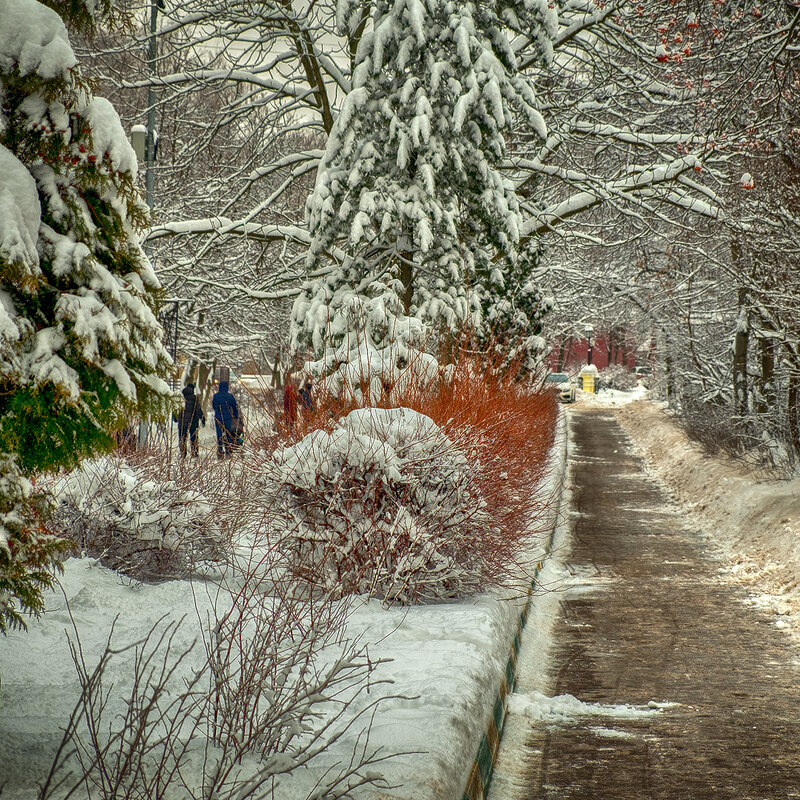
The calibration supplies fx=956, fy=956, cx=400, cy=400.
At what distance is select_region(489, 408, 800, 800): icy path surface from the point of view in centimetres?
504

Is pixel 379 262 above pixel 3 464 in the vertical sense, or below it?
above

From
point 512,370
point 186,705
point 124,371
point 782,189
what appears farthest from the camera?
point 512,370

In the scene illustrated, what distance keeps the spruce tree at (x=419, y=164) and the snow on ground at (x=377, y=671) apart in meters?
8.17

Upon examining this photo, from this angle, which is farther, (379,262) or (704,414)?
(704,414)

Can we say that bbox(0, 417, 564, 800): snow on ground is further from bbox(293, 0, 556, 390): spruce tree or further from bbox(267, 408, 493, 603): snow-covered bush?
bbox(293, 0, 556, 390): spruce tree

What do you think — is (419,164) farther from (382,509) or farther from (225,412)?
(382,509)

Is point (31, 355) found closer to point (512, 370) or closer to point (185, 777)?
point (185, 777)

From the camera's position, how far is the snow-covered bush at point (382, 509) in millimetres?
6930

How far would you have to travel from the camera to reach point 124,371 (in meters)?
3.68

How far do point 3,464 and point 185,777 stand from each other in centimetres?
140

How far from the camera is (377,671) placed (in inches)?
212

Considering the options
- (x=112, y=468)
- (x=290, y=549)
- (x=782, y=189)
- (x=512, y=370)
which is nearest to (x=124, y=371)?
(x=290, y=549)

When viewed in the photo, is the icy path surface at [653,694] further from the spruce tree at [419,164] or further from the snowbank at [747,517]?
the spruce tree at [419,164]

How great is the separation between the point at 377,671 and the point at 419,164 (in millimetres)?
11178
